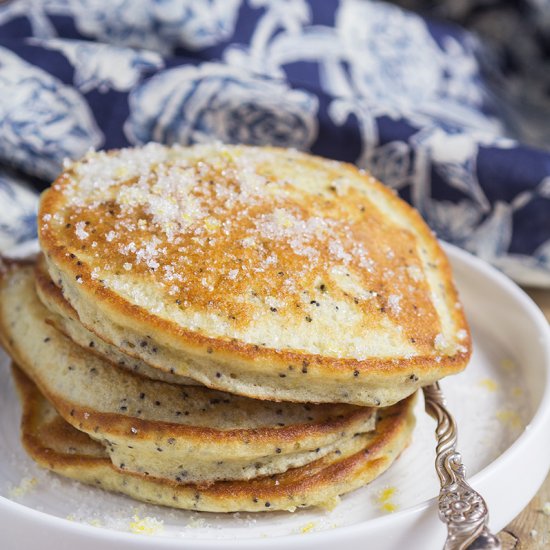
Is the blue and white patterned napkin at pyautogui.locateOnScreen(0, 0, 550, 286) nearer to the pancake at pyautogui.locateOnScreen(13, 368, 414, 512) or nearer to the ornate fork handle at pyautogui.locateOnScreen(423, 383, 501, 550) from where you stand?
the pancake at pyautogui.locateOnScreen(13, 368, 414, 512)

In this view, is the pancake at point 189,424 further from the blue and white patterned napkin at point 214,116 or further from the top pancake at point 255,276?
the blue and white patterned napkin at point 214,116

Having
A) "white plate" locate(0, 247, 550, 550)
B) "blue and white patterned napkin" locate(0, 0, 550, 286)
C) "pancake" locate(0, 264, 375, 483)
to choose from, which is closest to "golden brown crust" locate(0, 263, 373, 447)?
"pancake" locate(0, 264, 375, 483)

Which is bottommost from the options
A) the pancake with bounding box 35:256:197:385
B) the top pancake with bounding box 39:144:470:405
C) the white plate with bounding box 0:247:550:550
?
the white plate with bounding box 0:247:550:550

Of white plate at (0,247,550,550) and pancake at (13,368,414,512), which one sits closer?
white plate at (0,247,550,550)

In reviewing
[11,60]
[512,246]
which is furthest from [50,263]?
[512,246]

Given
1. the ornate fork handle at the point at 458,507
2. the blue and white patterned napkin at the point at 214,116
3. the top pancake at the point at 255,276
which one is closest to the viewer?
the ornate fork handle at the point at 458,507

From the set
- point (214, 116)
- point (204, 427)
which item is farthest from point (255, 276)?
point (214, 116)

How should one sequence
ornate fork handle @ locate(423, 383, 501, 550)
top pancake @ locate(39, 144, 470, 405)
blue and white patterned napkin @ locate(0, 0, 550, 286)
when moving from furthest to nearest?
blue and white patterned napkin @ locate(0, 0, 550, 286), top pancake @ locate(39, 144, 470, 405), ornate fork handle @ locate(423, 383, 501, 550)

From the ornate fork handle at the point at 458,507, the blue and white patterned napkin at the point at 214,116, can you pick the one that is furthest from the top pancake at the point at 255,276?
the blue and white patterned napkin at the point at 214,116

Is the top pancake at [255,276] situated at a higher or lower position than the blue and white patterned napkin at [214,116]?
higher
